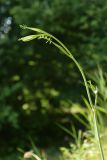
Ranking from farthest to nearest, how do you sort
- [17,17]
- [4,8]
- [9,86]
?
1. [4,8]
2. [9,86]
3. [17,17]

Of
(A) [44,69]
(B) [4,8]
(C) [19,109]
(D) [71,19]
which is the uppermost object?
(B) [4,8]

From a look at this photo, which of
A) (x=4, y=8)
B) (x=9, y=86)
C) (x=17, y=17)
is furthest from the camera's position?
(x=4, y=8)

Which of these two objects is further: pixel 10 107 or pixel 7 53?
pixel 7 53

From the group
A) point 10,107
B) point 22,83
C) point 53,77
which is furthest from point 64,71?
point 10,107

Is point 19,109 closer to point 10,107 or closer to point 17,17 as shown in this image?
point 10,107

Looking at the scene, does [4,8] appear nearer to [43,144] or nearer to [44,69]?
[44,69]

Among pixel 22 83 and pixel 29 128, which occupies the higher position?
pixel 22 83

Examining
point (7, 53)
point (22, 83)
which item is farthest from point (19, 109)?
point (7, 53)
